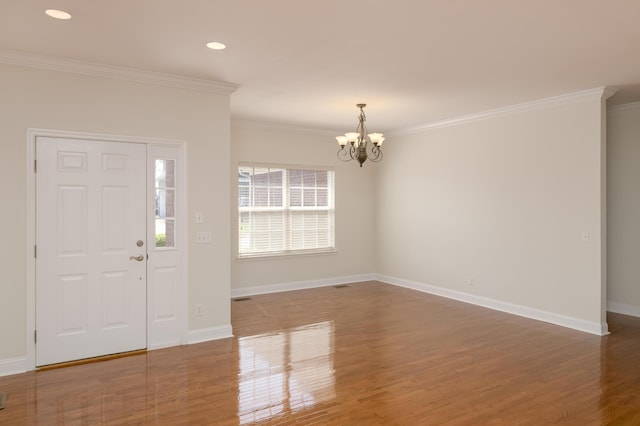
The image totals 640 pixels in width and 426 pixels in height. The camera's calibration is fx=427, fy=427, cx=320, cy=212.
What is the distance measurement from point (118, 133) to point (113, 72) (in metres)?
0.57

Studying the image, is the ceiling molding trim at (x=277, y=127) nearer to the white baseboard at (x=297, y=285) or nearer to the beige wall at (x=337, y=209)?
the beige wall at (x=337, y=209)

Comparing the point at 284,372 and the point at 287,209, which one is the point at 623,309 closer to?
the point at 284,372

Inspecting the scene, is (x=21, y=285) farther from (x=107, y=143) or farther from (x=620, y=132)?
(x=620, y=132)

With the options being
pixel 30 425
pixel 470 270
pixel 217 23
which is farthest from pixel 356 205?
pixel 30 425

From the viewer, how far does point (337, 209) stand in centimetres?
775

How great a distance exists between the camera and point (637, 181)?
5.58m

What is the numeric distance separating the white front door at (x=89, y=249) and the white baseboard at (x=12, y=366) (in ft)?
0.40

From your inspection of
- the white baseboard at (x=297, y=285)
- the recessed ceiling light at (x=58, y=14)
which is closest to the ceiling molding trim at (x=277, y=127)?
the white baseboard at (x=297, y=285)

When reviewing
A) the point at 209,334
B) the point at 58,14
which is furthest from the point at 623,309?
the point at 58,14

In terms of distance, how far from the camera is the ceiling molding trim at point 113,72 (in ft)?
12.1

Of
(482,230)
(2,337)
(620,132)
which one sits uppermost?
(620,132)

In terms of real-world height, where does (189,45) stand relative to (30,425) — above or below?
above

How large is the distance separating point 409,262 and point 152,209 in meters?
4.61

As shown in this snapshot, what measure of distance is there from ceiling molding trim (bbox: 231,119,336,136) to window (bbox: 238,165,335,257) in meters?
0.63
